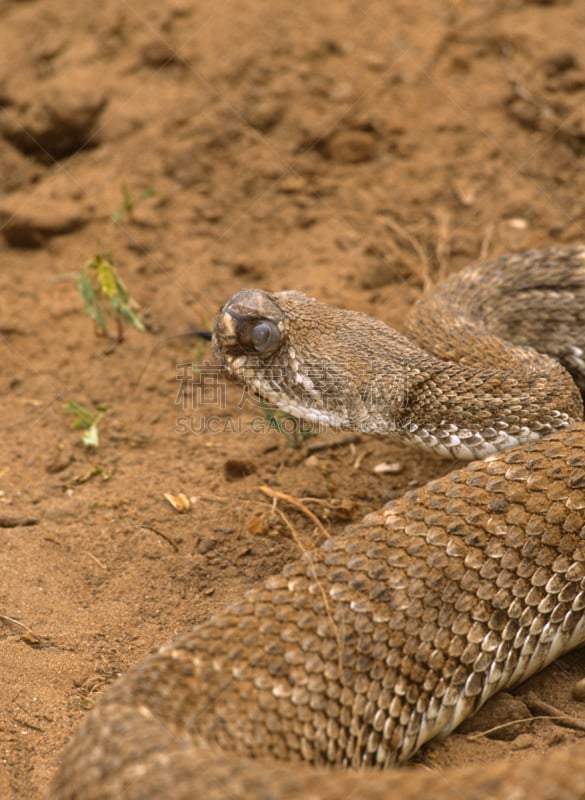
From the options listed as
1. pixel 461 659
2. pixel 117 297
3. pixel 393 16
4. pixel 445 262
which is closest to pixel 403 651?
pixel 461 659

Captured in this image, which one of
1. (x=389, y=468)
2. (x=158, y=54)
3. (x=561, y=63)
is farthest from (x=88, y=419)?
(x=561, y=63)

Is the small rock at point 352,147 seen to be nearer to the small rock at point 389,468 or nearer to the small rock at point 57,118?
the small rock at point 57,118

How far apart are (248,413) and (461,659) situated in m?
2.80

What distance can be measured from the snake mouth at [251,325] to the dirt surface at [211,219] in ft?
3.09

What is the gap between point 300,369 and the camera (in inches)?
206

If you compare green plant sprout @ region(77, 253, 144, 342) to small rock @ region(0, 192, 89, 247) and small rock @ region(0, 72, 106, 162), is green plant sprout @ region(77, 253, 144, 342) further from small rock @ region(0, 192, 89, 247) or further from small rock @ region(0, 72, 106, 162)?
small rock @ region(0, 72, 106, 162)

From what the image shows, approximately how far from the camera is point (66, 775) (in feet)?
11.0

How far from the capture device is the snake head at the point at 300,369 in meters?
5.16

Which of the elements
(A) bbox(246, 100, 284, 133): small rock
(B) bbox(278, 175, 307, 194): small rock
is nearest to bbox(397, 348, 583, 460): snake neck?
(B) bbox(278, 175, 307, 194): small rock

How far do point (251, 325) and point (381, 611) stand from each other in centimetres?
181

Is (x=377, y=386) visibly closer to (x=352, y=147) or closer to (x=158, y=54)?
(x=352, y=147)

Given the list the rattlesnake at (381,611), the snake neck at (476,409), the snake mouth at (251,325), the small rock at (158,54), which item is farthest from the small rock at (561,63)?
the snake mouth at (251,325)

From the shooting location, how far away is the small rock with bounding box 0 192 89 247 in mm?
8328

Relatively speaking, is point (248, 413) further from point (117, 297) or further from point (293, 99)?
point (293, 99)
